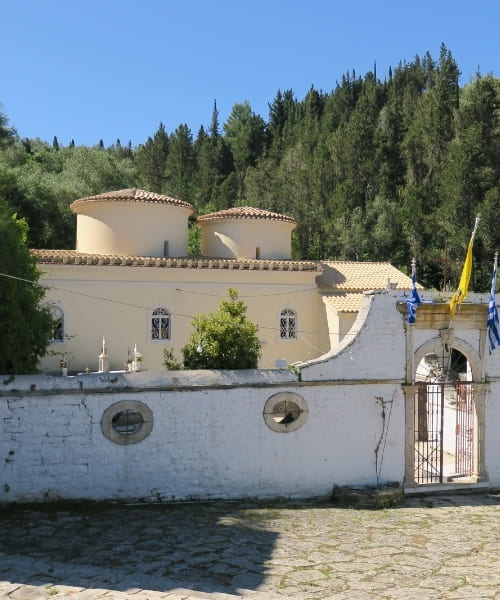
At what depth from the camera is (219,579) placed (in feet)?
25.3

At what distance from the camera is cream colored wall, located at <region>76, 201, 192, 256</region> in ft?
80.7

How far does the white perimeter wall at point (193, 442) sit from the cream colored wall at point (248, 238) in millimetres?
15236

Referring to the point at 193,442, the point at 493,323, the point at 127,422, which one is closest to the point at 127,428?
the point at 127,422

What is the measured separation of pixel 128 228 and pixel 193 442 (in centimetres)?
1502

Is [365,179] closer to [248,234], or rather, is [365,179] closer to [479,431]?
[248,234]

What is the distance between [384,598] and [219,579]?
6.87 feet

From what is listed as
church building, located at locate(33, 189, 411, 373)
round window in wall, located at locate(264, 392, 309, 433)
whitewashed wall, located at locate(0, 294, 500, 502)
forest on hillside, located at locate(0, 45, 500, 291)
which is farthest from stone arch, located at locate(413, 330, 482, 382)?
forest on hillside, located at locate(0, 45, 500, 291)

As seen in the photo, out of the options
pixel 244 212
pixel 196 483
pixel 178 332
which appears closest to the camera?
pixel 196 483

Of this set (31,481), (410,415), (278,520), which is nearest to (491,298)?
(410,415)

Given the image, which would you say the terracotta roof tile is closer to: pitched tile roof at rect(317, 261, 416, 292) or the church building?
the church building

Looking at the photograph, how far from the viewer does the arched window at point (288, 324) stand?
963 inches

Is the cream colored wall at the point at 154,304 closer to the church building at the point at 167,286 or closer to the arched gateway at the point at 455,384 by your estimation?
the church building at the point at 167,286

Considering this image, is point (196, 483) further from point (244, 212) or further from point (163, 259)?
point (244, 212)

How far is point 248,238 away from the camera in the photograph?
2656 cm
